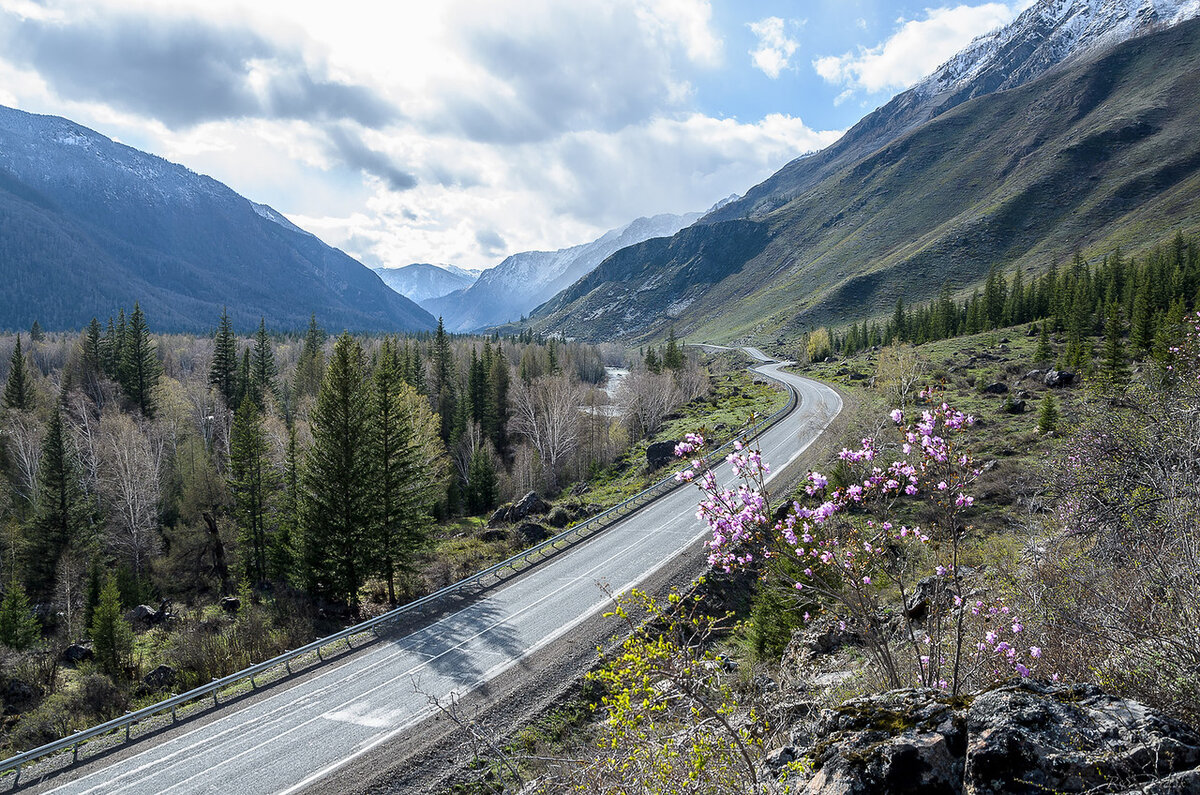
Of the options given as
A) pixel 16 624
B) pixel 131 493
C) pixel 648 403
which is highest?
pixel 648 403

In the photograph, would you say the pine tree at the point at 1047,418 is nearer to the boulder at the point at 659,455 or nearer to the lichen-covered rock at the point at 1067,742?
the boulder at the point at 659,455

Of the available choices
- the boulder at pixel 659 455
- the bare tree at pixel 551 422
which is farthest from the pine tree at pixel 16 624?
the boulder at pixel 659 455

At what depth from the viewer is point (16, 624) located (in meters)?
24.9

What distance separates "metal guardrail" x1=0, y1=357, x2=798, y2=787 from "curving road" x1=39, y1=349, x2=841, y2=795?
1.06m

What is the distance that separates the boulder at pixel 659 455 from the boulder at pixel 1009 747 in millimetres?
38674

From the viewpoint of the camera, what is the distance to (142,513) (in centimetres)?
4009

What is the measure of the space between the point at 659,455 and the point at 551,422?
15.8 m

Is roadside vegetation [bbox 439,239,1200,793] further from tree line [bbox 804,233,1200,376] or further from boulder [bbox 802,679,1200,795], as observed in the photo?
tree line [bbox 804,233,1200,376]

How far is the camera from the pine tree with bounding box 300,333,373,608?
24828 mm

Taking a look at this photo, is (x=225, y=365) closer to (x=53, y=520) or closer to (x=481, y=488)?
(x=53, y=520)

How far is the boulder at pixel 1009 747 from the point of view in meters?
3.77

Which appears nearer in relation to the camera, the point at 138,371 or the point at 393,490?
the point at 393,490

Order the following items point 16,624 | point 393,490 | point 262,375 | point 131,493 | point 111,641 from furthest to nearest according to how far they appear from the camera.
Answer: point 262,375
point 131,493
point 393,490
point 16,624
point 111,641

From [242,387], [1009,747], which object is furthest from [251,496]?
[1009,747]
